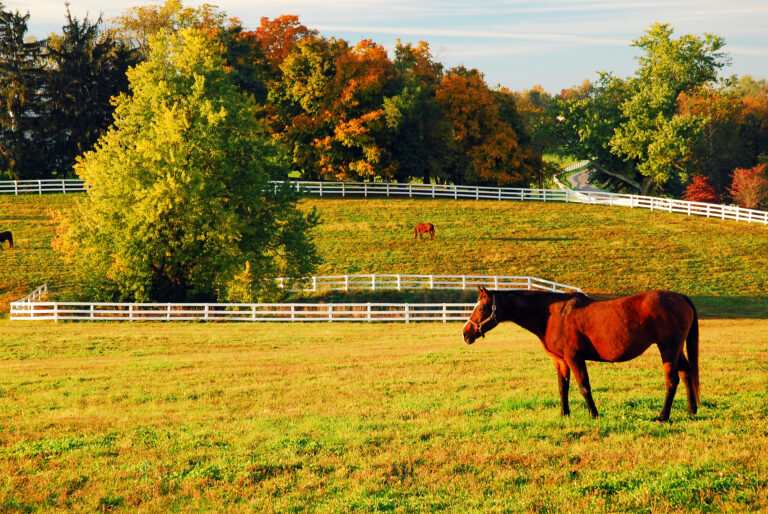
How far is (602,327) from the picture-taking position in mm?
A: 10070

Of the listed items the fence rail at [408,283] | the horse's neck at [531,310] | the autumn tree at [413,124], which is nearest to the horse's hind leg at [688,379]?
the horse's neck at [531,310]

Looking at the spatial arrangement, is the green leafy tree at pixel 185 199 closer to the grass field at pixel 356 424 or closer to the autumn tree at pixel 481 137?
the grass field at pixel 356 424

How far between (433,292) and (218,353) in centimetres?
1537

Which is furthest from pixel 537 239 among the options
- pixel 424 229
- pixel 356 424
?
pixel 356 424

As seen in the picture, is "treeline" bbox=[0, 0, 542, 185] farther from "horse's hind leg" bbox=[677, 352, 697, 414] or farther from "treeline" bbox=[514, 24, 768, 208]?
"horse's hind leg" bbox=[677, 352, 697, 414]

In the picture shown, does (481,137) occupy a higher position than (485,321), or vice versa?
(481,137)

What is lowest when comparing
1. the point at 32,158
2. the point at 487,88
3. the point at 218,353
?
the point at 218,353

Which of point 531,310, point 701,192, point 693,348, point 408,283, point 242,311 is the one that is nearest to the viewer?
point 693,348

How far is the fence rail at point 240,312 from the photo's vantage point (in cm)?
3077

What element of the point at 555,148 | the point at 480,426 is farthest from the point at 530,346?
the point at 555,148

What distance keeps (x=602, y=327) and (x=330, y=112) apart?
5326 centimetres

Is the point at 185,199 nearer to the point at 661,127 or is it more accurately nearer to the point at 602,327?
the point at 602,327

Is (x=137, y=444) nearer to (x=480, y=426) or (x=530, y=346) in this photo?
(x=480, y=426)

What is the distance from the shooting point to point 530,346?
70.1ft
